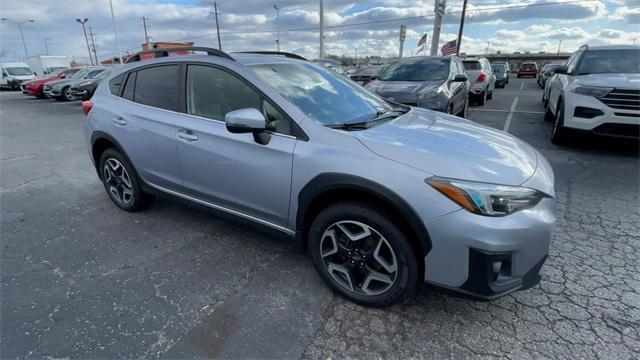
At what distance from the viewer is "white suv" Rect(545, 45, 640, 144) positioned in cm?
508

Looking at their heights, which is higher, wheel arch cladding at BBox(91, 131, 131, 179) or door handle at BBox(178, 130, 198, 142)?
door handle at BBox(178, 130, 198, 142)

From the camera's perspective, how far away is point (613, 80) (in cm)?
528

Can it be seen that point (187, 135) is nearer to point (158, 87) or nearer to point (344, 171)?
point (158, 87)

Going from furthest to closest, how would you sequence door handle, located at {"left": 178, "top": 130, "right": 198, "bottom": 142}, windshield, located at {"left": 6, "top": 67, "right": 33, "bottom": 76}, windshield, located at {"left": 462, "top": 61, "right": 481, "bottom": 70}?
windshield, located at {"left": 6, "top": 67, "right": 33, "bottom": 76} < windshield, located at {"left": 462, "top": 61, "right": 481, "bottom": 70} < door handle, located at {"left": 178, "top": 130, "right": 198, "bottom": 142}

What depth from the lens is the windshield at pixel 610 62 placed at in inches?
237

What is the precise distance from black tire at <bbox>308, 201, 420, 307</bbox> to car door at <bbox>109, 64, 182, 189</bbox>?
60.1 inches

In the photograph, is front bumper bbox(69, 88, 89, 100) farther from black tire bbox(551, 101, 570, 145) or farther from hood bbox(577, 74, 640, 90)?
hood bbox(577, 74, 640, 90)

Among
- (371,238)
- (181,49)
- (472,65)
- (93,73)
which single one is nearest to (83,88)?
(93,73)

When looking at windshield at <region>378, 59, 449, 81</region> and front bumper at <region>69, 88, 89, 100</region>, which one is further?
front bumper at <region>69, 88, 89, 100</region>

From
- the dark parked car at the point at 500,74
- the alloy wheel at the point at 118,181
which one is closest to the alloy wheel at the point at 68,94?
the alloy wheel at the point at 118,181

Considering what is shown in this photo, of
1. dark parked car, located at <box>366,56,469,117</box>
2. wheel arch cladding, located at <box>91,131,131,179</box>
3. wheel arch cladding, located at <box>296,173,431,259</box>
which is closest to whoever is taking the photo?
wheel arch cladding, located at <box>296,173,431,259</box>

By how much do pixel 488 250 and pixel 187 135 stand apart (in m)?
2.41

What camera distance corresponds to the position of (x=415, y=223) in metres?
2.00

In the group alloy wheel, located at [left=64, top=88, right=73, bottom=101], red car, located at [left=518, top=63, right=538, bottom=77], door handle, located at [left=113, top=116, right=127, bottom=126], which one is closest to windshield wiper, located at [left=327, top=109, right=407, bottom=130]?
door handle, located at [left=113, top=116, right=127, bottom=126]
